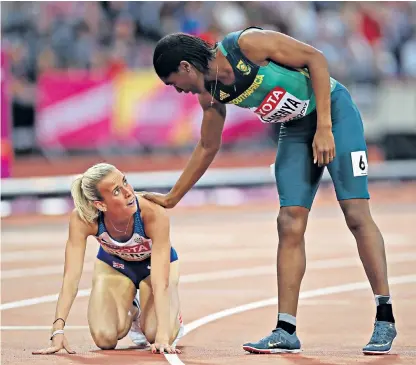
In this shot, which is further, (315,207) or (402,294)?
(315,207)

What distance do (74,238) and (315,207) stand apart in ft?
39.5

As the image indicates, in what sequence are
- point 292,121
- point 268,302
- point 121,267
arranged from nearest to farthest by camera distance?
point 292,121 → point 121,267 → point 268,302

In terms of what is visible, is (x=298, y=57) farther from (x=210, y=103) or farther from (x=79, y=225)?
(x=79, y=225)

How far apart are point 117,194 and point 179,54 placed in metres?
1.00

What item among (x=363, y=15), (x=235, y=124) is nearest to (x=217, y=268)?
(x=235, y=124)

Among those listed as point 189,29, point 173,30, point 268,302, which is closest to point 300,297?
point 268,302

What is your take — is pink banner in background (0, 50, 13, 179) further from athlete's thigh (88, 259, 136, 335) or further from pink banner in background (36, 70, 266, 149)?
athlete's thigh (88, 259, 136, 335)

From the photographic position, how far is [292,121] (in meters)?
7.86

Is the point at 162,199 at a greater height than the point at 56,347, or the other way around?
the point at 162,199

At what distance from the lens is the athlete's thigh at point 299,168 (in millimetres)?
7758

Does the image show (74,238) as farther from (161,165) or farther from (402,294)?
(161,165)

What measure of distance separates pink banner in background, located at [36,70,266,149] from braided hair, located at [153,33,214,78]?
13.5 meters

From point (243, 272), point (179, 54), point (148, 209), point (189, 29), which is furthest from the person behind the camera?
point (189, 29)

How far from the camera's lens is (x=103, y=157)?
21.8 metres
